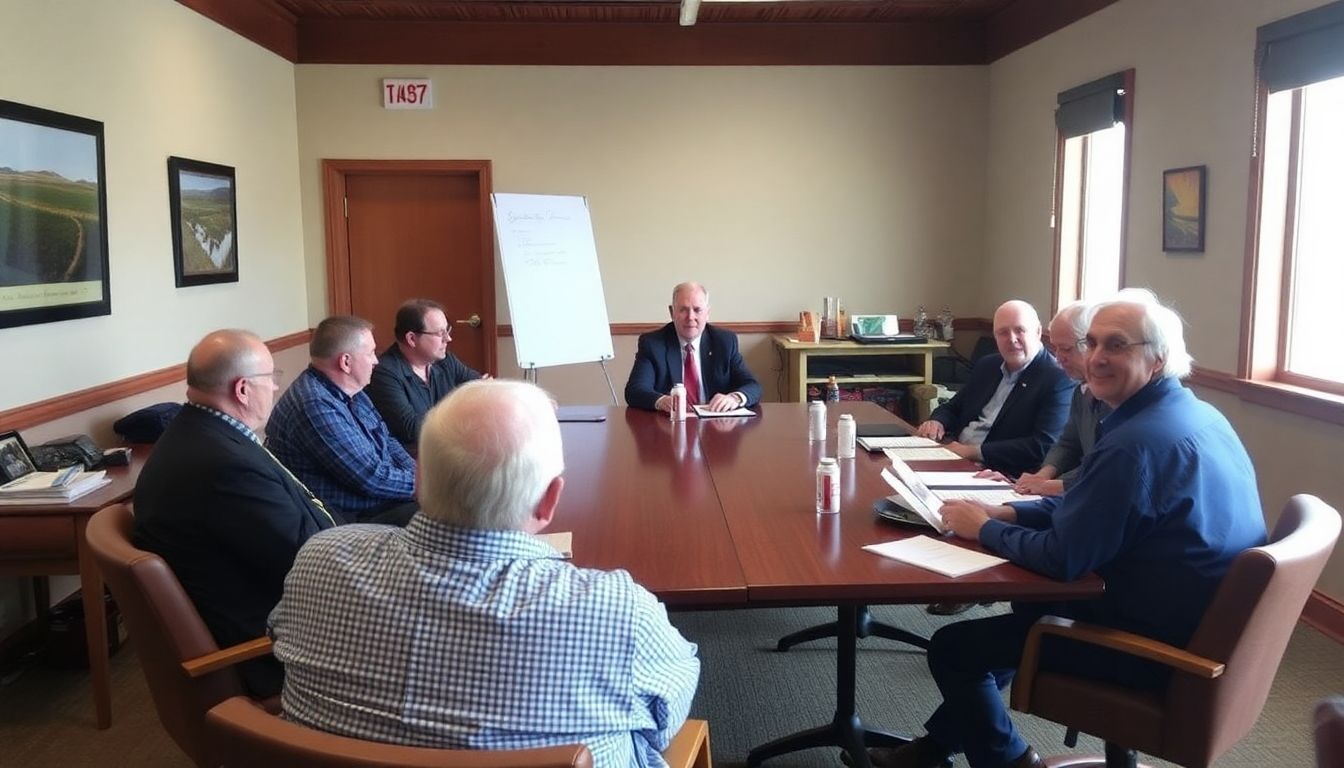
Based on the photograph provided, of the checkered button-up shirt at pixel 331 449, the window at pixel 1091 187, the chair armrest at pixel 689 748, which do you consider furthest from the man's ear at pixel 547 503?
the window at pixel 1091 187

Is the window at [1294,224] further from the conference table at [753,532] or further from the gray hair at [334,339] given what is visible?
the gray hair at [334,339]

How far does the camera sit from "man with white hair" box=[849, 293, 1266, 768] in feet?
6.28

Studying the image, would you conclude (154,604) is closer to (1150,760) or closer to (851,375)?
(1150,760)

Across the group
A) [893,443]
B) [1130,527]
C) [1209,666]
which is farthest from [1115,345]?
[893,443]

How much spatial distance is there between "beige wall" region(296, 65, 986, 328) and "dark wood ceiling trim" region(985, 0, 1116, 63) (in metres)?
0.25

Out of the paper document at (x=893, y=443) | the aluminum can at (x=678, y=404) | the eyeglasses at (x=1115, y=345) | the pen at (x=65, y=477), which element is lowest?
the pen at (x=65, y=477)

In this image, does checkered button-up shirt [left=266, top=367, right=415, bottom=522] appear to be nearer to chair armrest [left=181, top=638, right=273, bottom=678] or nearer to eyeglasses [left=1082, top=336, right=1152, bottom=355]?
chair armrest [left=181, top=638, right=273, bottom=678]

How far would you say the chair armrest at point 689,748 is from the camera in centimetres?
161

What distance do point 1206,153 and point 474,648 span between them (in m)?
3.82

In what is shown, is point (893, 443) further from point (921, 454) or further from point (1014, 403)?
point (1014, 403)

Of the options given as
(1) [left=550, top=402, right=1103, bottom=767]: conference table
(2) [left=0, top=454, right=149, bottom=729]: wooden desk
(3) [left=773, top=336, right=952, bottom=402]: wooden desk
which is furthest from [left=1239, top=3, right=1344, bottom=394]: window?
(2) [left=0, top=454, right=149, bottom=729]: wooden desk

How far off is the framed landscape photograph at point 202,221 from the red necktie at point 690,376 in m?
2.25

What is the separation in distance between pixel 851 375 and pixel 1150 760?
12.2 feet

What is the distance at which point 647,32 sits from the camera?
614 centimetres
